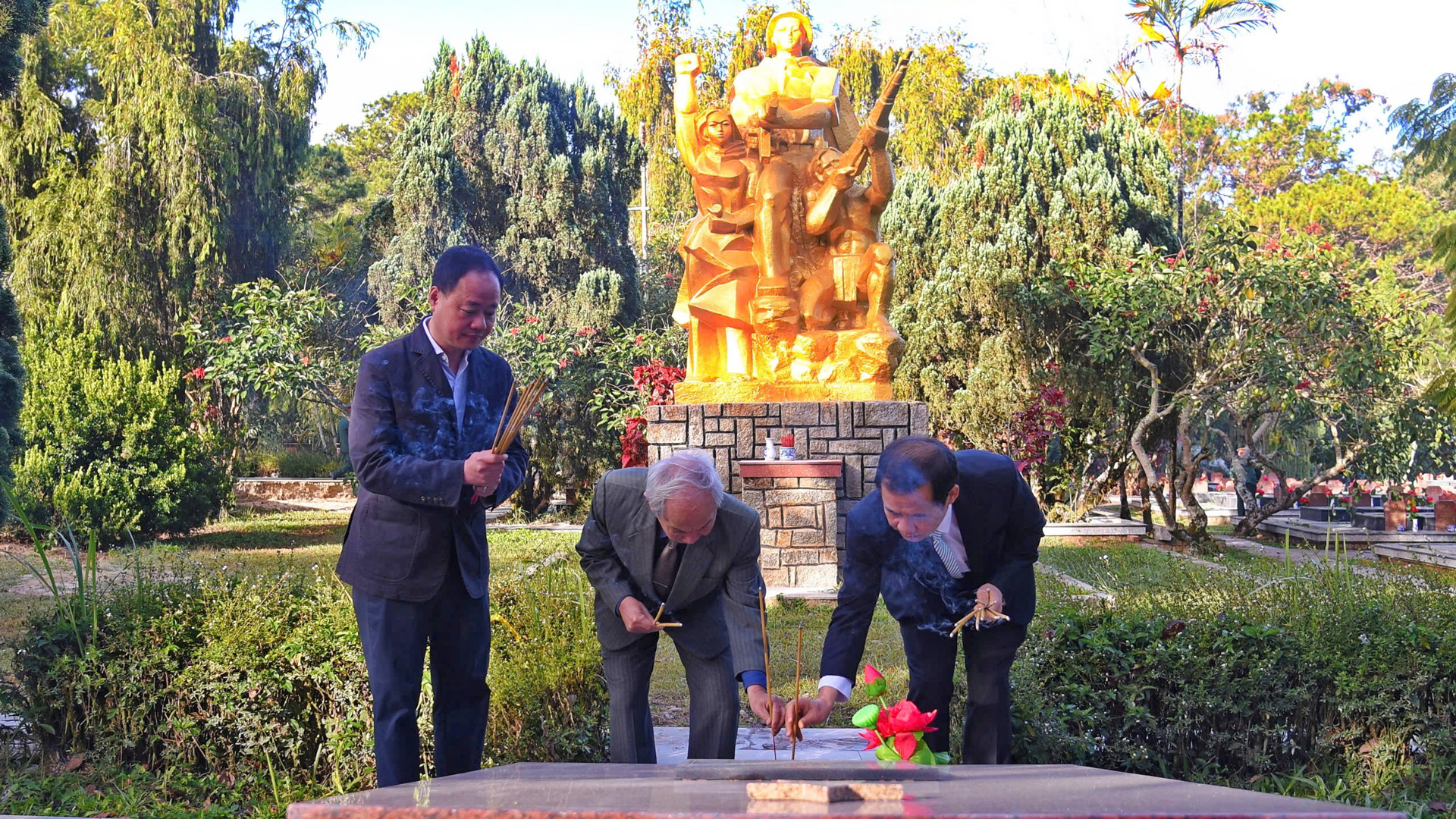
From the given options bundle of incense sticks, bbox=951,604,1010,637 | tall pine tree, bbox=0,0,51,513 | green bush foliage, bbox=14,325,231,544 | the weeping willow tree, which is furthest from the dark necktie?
the weeping willow tree

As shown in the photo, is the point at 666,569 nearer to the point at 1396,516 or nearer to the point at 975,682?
the point at 975,682

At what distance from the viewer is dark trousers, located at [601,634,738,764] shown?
365cm

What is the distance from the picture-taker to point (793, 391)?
10.4 meters

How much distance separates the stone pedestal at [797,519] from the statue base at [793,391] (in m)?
0.75

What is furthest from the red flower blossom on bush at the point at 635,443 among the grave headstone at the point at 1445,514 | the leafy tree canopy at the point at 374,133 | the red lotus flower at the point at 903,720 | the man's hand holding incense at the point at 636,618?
the leafy tree canopy at the point at 374,133

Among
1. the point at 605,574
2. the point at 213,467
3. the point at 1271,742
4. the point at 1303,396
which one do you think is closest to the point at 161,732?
the point at 605,574

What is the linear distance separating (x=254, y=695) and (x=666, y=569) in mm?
1732

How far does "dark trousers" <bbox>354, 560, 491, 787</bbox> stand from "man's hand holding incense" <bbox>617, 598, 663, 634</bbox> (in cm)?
42

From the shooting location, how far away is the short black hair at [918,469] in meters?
3.07

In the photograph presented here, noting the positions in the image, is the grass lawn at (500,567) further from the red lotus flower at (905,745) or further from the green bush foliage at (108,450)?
the red lotus flower at (905,745)

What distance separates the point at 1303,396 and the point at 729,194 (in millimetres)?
6713

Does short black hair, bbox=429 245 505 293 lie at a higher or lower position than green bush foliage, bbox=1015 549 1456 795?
higher

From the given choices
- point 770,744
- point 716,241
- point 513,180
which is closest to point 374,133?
point 513,180

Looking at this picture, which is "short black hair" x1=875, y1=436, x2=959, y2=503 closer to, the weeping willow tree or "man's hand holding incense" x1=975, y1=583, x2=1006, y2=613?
"man's hand holding incense" x1=975, y1=583, x2=1006, y2=613
